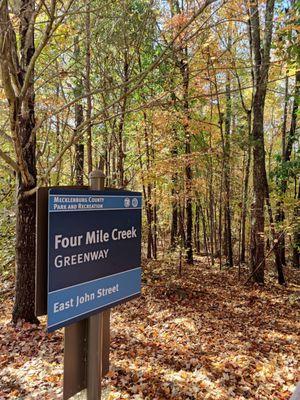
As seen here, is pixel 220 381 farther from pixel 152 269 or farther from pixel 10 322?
pixel 152 269

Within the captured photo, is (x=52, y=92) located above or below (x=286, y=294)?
above

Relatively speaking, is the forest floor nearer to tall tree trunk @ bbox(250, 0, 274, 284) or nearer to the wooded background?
the wooded background

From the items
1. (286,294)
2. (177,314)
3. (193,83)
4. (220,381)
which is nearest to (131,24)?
(193,83)

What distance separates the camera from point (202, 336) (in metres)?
6.02

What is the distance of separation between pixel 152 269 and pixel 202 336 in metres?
4.68

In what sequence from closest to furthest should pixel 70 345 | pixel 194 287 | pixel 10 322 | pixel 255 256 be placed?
pixel 70 345 → pixel 10 322 → pixel 194 287 → pixel 255 256

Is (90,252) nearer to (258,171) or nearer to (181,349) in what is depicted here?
(181,349)

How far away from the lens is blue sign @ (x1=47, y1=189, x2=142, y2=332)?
1515 millimetres

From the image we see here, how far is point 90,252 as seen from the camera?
1675 millimetres

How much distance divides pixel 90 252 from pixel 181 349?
432cm

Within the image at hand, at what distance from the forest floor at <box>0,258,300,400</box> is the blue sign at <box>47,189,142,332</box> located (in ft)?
8.36

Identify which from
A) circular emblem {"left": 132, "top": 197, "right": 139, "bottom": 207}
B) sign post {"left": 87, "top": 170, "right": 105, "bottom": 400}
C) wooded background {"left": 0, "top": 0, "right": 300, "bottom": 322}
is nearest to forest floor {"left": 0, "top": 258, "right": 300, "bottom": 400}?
wooded background {"left": 0, "top": 0, "right": 300, "bottom": 322}

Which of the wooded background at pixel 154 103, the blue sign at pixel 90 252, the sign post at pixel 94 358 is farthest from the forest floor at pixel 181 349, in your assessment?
the blue sign at pixel 90 252

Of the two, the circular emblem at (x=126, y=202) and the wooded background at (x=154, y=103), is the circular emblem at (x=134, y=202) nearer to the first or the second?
the circular emblem at (x=126, y=202)
